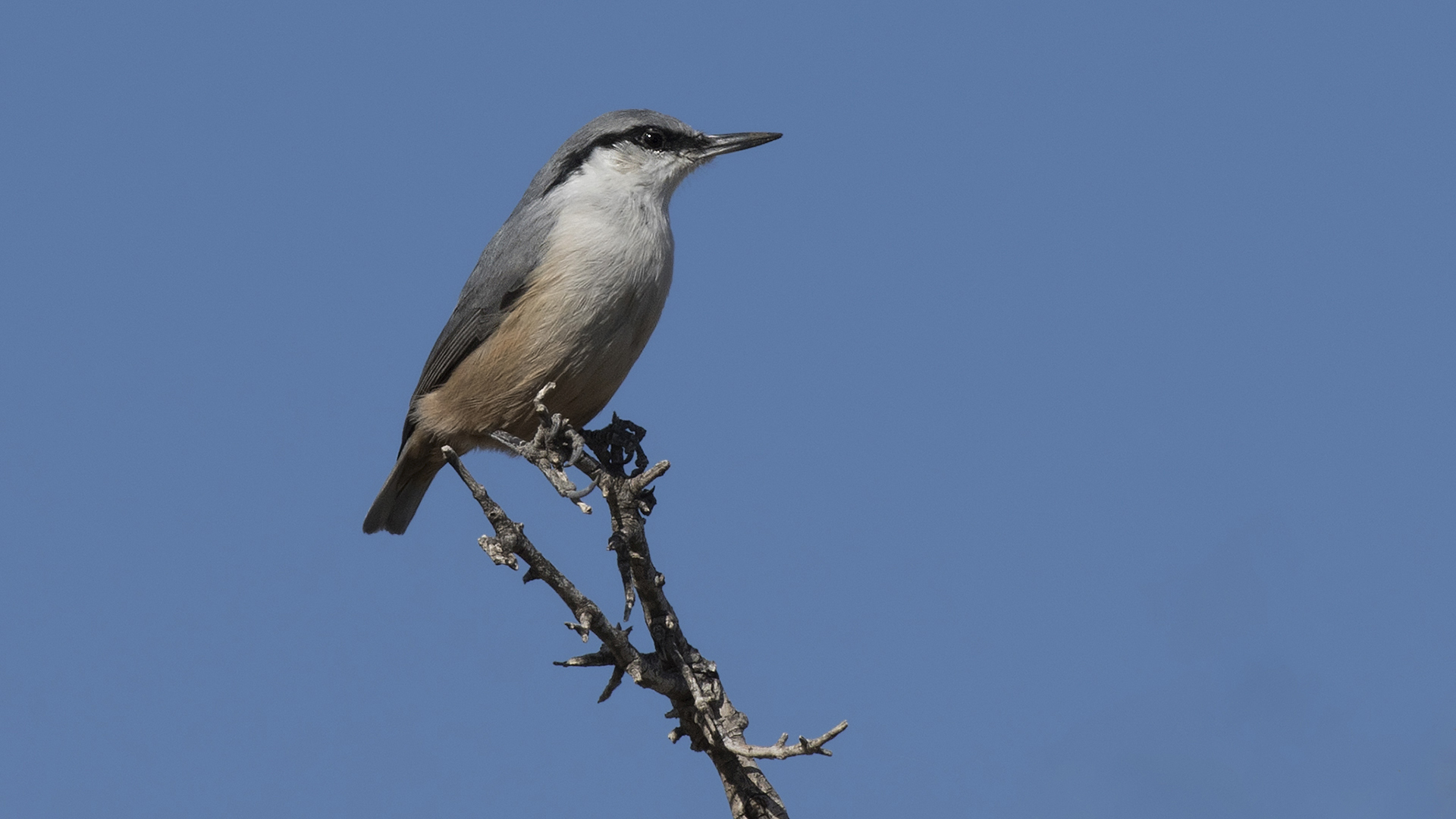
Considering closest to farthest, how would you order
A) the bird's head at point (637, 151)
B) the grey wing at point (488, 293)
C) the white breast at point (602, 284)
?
the white breast at point (602, 284)
the grey wing at point (488, 293)
the bird's head at point (637, 151)

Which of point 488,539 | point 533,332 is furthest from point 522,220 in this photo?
point 488,539

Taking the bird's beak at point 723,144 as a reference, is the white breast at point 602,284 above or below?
below

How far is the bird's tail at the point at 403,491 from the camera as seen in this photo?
6766 mm

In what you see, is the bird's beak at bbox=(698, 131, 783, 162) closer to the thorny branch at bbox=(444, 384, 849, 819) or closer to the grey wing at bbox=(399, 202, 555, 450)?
the grey wing at bbox=(399, 202, 555, 450)

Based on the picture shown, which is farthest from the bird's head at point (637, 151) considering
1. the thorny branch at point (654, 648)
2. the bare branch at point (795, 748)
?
the bare branch at point (795, 748)

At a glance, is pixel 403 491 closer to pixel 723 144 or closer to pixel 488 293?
pixel 488 293

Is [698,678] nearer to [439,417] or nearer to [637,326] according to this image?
[637,326]

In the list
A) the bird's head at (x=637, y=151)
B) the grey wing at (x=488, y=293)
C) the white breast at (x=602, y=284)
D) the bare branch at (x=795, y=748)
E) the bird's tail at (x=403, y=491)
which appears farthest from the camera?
the bird's tail at (x=403, y=491)

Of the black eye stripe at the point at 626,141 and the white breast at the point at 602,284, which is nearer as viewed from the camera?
the white breast at the point at 602,284

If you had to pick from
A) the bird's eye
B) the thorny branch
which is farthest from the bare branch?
the bird's eye

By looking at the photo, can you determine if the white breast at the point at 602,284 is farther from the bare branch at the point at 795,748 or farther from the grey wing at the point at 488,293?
the bare branch at the point at 795,748

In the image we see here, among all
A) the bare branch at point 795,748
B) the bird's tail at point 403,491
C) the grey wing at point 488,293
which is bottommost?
the bare branch at point 795,748

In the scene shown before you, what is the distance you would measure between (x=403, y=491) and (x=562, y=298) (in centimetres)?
171

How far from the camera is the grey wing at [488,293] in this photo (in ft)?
20.3
